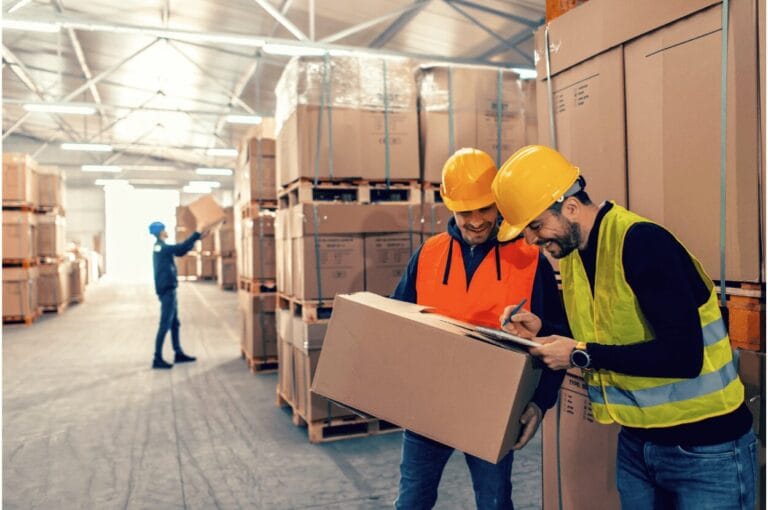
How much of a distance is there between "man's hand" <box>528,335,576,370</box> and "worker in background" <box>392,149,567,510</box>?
45cm

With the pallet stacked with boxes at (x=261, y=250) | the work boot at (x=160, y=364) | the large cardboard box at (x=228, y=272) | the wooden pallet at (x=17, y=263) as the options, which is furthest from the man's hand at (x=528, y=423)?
the large cardboard box at (x=228, y=272)

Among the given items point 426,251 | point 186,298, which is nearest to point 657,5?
point 426,251

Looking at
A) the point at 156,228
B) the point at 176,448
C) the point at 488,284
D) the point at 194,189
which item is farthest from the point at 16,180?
the point at 194,189

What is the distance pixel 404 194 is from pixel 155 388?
336cm

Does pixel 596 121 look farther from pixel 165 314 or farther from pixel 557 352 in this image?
pixel 165 314

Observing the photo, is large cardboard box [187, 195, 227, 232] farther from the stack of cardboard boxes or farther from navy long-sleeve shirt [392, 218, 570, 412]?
the stack of cardboard boxes

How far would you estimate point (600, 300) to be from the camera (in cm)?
158

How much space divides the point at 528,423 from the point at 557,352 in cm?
34

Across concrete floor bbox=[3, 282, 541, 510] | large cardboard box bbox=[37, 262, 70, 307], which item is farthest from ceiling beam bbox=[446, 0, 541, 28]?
large cardboard box bbox=[37, 262, 70, 307]

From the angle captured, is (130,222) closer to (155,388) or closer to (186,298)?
(186,298)

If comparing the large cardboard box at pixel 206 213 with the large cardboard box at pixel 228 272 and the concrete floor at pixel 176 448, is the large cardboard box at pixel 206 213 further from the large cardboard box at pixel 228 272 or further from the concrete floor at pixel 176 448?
the large cardboard box at pixel 228 272

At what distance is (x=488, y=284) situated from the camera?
2068mm

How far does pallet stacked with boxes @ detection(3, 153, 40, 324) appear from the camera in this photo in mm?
9773

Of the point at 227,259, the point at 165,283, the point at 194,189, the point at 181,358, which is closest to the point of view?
the point at 165,283
